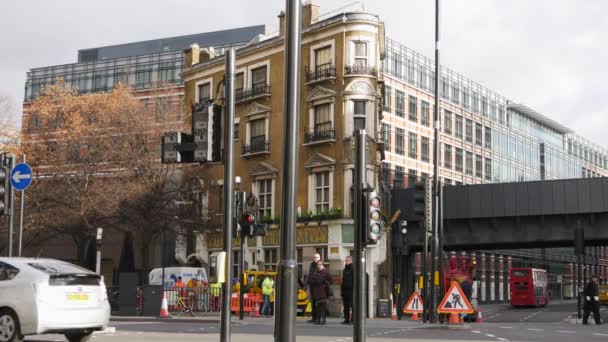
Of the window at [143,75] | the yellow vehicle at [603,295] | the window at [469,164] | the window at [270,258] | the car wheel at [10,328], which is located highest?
the window at [143,75]

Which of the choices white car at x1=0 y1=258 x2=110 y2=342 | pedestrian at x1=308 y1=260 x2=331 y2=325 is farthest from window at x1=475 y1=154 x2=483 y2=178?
white car at x1=0 y1=258 x2=110 y2=342

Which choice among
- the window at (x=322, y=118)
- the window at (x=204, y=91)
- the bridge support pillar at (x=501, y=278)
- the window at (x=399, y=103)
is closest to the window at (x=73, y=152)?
the window at (x=204, y=91)

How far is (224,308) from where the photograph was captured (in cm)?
1199

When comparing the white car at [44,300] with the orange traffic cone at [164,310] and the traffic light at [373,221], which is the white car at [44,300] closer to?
the traffic light at [373,221]

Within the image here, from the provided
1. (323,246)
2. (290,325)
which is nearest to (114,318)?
(323,246)

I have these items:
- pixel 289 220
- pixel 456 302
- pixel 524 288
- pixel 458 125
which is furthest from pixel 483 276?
pixel 289 220

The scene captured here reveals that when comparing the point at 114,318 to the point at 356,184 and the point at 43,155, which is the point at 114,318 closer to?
the point at 356,184

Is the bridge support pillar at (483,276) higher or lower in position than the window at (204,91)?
lower

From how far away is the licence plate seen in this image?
14.1 m

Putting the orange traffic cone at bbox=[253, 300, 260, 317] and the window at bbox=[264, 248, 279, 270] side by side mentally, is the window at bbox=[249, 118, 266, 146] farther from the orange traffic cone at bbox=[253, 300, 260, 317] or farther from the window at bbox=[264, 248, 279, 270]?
the orange traffic cone at bbox=[253, 300, 260, 317]

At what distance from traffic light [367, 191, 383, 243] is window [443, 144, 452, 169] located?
66.2 metres

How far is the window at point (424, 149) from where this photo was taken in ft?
249

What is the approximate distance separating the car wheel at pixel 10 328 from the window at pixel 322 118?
105ft

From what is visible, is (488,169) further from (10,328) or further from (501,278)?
(10,328)
